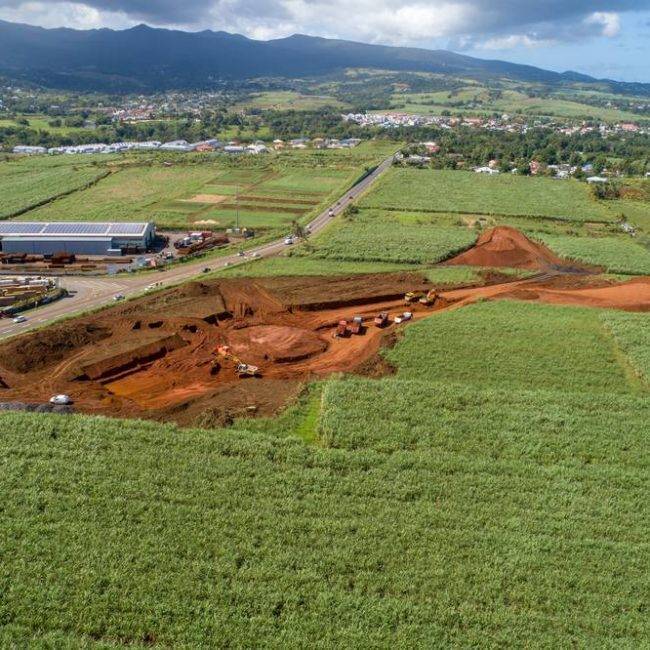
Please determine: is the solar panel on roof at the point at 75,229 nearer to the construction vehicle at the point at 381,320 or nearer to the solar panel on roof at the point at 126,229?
the solar panel on roof at the point at 126,229

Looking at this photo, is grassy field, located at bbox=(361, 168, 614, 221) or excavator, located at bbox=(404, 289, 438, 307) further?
grassy field, located at bbox=(361, 168, 614, 221)

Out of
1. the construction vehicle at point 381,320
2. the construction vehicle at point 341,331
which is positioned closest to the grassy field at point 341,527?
the construction vehicle at point 341,331

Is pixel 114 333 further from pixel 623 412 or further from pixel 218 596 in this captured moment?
pixel 623 412

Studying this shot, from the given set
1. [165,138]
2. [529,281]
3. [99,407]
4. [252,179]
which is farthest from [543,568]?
[165,138]

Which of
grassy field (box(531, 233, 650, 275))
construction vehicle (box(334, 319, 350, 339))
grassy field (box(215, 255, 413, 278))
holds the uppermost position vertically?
grassy field (box(531, 233, 650, 275))

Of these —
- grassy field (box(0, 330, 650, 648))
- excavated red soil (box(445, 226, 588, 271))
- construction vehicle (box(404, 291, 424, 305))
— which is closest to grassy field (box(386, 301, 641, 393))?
grassy field (box(0, 330, 650, 648))

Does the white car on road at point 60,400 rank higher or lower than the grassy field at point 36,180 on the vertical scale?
lower

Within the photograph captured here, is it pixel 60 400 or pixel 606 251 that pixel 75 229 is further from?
pixel 606 251

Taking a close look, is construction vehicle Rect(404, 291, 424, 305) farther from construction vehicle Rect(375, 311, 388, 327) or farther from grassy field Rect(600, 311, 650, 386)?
grassy field Rect(600, 311, 650, 386)

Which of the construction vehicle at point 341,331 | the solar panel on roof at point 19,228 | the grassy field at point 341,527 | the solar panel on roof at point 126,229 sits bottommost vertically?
the grassy field at point 341,527
